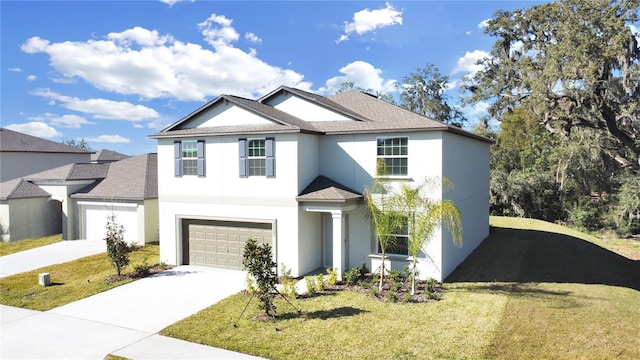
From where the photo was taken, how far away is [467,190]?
58.6 feet

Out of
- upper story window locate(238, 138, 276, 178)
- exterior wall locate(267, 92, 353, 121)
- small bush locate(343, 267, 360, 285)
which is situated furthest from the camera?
exterior wall locate(267, 92, 353, 121)

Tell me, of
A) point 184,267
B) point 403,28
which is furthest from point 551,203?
point 184,267

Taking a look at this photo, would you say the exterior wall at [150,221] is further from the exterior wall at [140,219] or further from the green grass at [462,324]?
the green grass at [462,324]

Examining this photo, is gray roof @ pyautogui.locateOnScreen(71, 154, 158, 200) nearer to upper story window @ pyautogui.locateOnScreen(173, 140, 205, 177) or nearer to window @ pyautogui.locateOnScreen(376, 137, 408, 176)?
upper story window @ pyautogui.locateOnScreen(173, 140, 205, 177)

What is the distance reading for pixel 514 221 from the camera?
2908 centimetres

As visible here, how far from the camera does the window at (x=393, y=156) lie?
14.5 meters

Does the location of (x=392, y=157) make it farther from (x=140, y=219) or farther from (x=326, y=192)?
(x=140, y=219)

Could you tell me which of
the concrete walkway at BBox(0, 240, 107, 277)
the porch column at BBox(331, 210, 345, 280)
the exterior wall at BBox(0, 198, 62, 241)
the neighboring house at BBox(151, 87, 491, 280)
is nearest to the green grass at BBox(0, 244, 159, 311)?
the concrete walkway at BBox(0, 240, 107, 277)

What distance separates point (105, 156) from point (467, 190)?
34166mm

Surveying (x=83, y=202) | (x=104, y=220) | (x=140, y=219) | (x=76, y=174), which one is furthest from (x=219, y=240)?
(x=76, y=174)

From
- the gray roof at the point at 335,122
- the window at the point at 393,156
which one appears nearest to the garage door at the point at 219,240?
the gray roof at the point at 335,122

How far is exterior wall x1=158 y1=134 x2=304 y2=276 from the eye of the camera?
1485 cm

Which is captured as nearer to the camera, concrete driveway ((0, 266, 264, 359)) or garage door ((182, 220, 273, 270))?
concrete driveway ((0, 266, 264, 359))

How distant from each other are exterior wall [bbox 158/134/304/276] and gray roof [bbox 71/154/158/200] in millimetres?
4945
